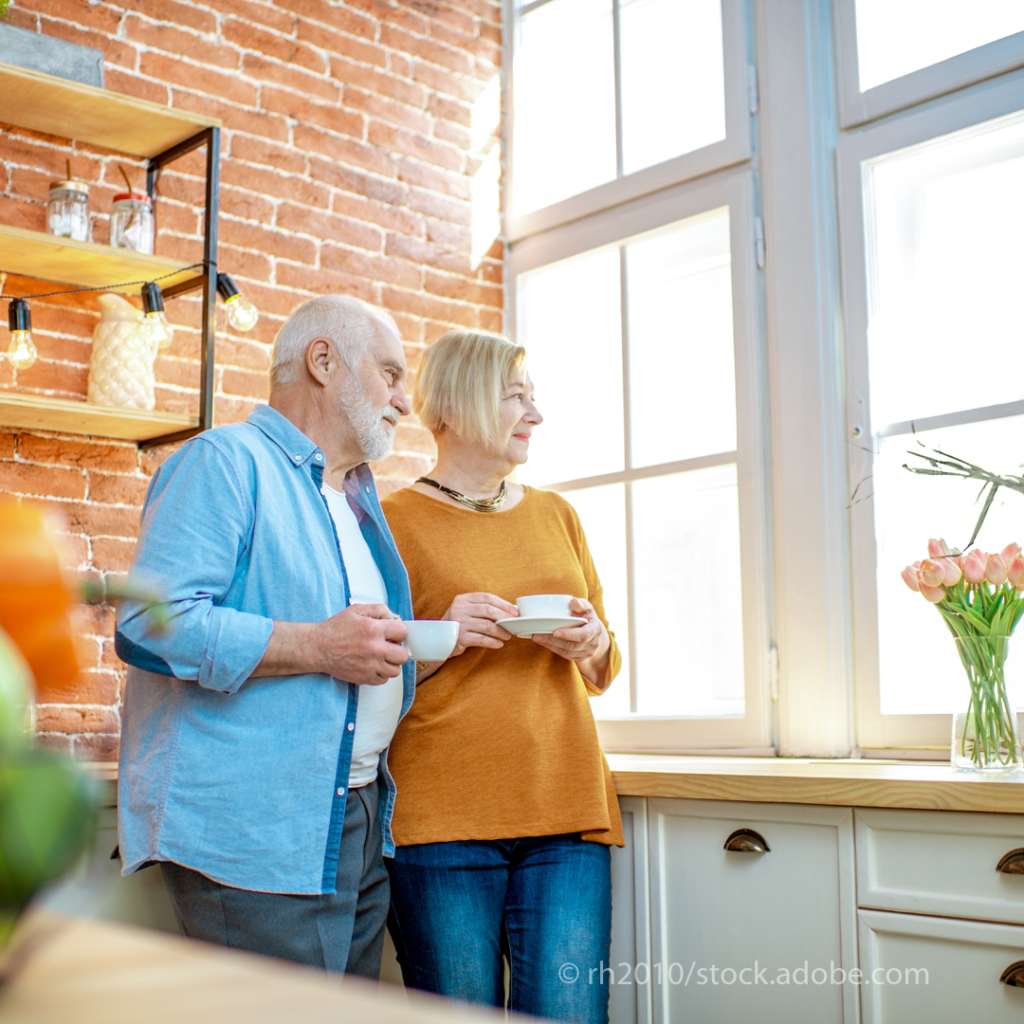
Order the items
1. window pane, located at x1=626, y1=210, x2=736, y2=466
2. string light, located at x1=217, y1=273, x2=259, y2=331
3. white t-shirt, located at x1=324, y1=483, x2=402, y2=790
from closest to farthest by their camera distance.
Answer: white t-shirt, located at x1=324, y1=483, x2=402, y2=790
string light, located at x1=217, y1=273, x2=259, y2=331
window pane, located at x1=626, y1=210, x2=736, y2=466

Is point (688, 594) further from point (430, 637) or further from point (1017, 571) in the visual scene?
point (430, 637)

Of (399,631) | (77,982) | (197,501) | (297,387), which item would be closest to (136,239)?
(297,387)

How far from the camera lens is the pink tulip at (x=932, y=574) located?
198cm

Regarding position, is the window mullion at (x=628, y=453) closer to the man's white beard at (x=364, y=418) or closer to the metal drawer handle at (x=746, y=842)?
the metal drawer handle at (x=746, y=842)

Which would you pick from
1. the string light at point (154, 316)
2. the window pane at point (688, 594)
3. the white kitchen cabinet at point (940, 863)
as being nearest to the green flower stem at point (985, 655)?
the white kitchen cabinet at point (940, 863)

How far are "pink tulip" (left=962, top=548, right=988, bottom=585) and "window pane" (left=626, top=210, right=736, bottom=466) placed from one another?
92 centimetres

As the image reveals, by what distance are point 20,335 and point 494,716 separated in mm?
1304

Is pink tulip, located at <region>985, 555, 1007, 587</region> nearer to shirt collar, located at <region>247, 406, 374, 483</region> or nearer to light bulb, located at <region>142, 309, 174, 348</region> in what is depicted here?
shirt collar, located at <region>247, 406, 374, 483</region>

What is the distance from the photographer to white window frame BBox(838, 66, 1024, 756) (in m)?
2.41

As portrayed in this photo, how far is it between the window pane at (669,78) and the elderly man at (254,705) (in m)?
1.75

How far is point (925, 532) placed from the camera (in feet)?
8.14

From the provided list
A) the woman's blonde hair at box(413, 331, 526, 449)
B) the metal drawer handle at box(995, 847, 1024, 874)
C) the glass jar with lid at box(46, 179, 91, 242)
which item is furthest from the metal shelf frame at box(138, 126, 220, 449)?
the metal drawer handle at box(995, 847, 1024, 874)

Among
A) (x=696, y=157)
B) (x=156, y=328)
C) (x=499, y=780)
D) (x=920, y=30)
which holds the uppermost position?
(x=920, y=30)

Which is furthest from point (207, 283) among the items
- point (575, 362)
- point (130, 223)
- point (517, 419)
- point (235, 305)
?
point (575, 362)
